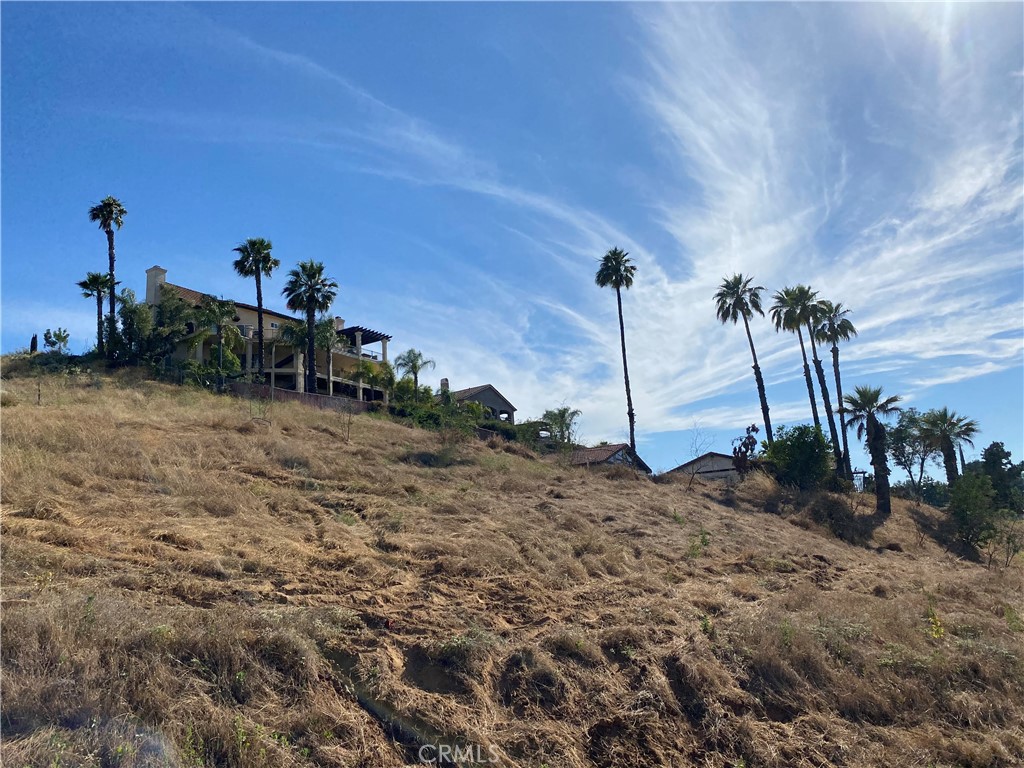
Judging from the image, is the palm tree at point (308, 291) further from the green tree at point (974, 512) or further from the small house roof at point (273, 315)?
the green tree at point (974, 512)

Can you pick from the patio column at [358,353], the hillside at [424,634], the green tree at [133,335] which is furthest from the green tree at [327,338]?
the hillside at [424,634]

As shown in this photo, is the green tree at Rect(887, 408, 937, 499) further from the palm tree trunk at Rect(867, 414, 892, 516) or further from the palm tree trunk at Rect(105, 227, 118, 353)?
the palm tree trunk at Rect(105, 227, 118, 353)

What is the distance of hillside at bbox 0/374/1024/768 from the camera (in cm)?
542

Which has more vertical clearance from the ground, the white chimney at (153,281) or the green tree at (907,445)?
the white chimney at (153,281)

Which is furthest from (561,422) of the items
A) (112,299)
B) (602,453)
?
(112,299)

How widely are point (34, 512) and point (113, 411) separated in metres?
10.3

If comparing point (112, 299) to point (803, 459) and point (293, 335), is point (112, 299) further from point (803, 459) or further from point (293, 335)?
point (803, 459)

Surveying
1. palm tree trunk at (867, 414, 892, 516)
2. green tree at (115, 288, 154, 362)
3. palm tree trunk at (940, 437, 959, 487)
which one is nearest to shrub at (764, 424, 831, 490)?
palm tree trunk at (867, 414, 892, 516)

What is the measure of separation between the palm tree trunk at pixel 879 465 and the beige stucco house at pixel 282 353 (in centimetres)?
3125

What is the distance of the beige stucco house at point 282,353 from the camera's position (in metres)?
40.7

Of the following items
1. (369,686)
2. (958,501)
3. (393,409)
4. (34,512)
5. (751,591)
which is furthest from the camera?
(393,409)

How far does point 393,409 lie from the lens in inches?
1356

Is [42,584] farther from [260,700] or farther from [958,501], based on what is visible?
[958,501]

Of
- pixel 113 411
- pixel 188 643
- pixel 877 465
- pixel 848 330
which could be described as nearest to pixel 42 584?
pixel 188 643
